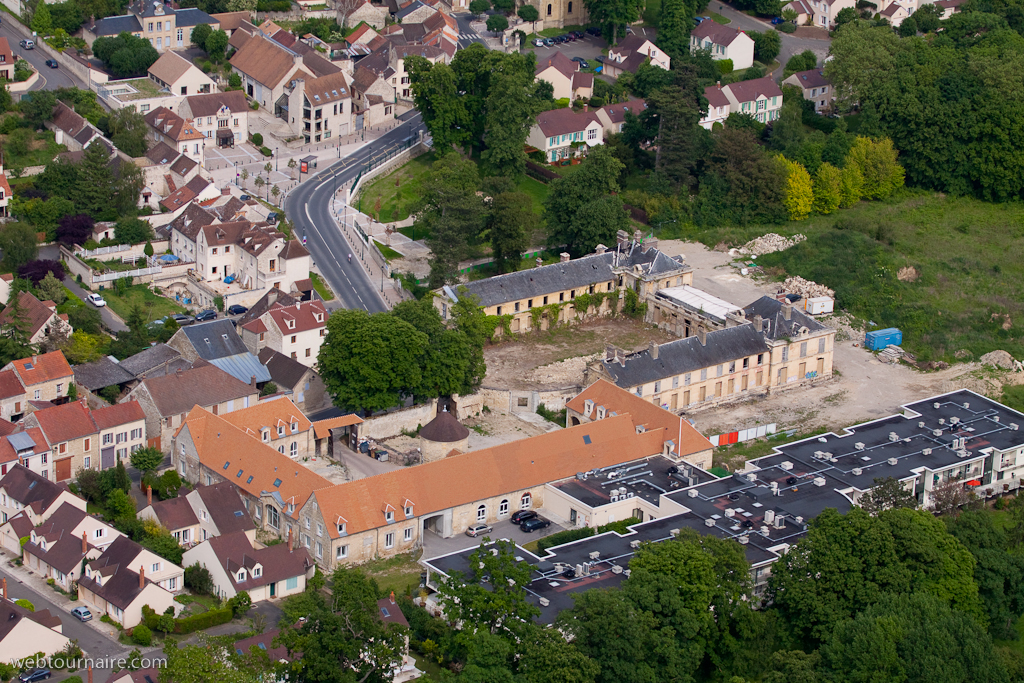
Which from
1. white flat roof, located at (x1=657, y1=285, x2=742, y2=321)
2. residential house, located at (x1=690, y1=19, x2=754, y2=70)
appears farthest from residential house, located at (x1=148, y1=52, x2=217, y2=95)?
white flat roof, located at (x1=657, y1=285, x2=742, y2=321)

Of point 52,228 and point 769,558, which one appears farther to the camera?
point 52,228

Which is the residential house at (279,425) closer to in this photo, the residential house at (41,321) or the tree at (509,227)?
the residential house at (41,321)

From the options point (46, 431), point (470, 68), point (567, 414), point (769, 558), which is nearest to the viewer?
point (769, 558)

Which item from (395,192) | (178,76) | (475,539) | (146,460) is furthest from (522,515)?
(178,76)

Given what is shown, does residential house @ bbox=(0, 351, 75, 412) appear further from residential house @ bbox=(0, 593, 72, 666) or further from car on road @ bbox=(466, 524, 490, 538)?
car on road @ bbox=(466, 524, 490, 538)

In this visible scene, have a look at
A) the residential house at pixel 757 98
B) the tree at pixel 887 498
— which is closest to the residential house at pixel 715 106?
the residential house at pixel 757 98

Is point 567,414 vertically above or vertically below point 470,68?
below

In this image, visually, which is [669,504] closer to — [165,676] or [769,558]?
[769,558]

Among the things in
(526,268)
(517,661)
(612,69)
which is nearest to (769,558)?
(517,661)
